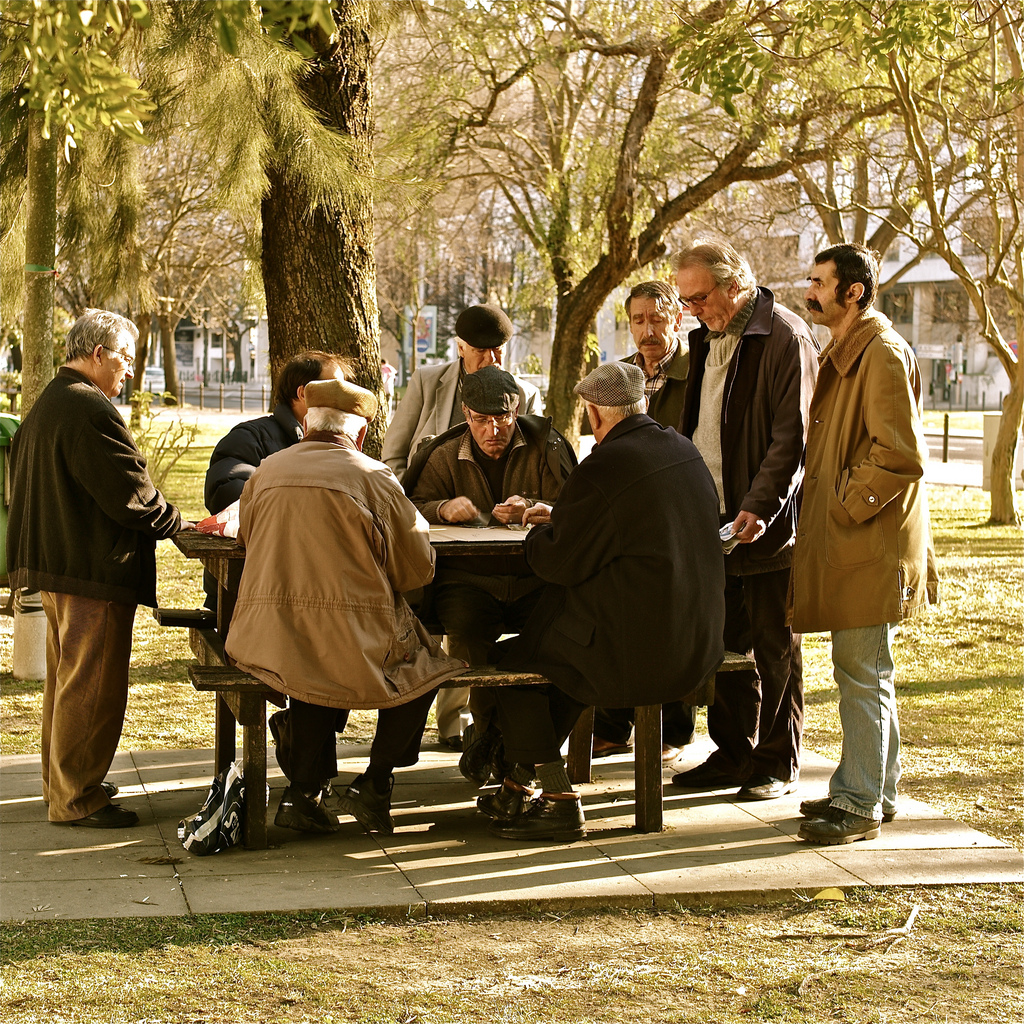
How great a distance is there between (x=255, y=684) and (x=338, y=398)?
103 centimetres

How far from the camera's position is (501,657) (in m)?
5.25

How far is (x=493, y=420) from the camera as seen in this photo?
562 cm

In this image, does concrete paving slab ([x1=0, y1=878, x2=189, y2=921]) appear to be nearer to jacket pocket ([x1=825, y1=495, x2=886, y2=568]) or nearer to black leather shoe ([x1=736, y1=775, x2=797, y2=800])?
black leather shoe ([x1=736, y1=775, x2=797, y2=800])

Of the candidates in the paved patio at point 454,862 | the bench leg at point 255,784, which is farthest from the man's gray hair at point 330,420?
the paved patio at point 454,862

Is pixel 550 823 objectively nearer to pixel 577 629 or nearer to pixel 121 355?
pixel 577 629

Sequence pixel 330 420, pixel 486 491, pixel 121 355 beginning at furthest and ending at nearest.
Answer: pixel 486 491, pixel 121 355, pixel 330 420

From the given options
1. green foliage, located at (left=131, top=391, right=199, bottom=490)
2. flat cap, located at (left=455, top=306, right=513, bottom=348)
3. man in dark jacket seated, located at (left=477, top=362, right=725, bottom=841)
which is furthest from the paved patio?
green foliage, located at (left=131, top=391, right=199, bottom=490)

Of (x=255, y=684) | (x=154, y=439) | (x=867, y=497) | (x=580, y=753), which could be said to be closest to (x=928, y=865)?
(x=867, y=497)

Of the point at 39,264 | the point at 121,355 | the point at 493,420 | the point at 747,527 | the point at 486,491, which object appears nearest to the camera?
the point at 121,355

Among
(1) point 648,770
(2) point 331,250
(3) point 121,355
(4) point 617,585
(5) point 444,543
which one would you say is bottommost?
(1) point 648,770

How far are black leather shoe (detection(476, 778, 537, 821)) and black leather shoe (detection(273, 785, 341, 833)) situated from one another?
0.62 metres

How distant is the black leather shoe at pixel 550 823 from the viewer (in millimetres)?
5000

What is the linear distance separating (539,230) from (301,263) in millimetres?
10782

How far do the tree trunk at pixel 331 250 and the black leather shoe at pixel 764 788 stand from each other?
11.9 ft
